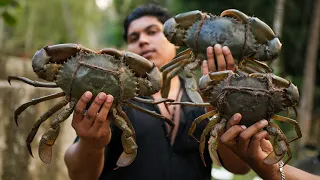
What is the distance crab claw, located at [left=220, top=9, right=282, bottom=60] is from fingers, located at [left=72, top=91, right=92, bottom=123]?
0.91 metres

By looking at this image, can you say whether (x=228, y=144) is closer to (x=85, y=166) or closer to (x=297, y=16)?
(x=85, y=166)

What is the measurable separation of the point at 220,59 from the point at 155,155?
29.5 inches

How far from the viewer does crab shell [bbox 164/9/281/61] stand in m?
2.45

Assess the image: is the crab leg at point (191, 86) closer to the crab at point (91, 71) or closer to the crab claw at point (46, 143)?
the crab at point (91, 71)

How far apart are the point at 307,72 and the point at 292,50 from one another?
3.29 meters

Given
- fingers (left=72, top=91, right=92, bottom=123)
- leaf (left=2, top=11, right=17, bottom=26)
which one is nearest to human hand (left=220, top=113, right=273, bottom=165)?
fingers (left=72, top=91, right=92, bottom=123)

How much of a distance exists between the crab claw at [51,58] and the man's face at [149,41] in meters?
0.85

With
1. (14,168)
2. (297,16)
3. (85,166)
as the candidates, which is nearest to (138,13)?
(85,166)

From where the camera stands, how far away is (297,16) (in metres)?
10.2

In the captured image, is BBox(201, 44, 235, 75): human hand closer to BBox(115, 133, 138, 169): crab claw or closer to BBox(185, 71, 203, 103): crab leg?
BBox(185, 71, 203, 103): crab leg

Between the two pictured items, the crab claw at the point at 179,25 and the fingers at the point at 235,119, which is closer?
the fingers at the point at 235,119

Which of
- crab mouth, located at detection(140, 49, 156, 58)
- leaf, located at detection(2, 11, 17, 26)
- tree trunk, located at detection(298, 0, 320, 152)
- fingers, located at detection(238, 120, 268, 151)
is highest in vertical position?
leaf, located at detection(2, 11, 17, 26)

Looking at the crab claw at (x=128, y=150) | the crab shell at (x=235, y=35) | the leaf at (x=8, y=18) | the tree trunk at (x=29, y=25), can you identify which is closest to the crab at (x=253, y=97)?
the crab shell at (x=235, y=35)

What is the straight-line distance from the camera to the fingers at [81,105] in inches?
84.7
